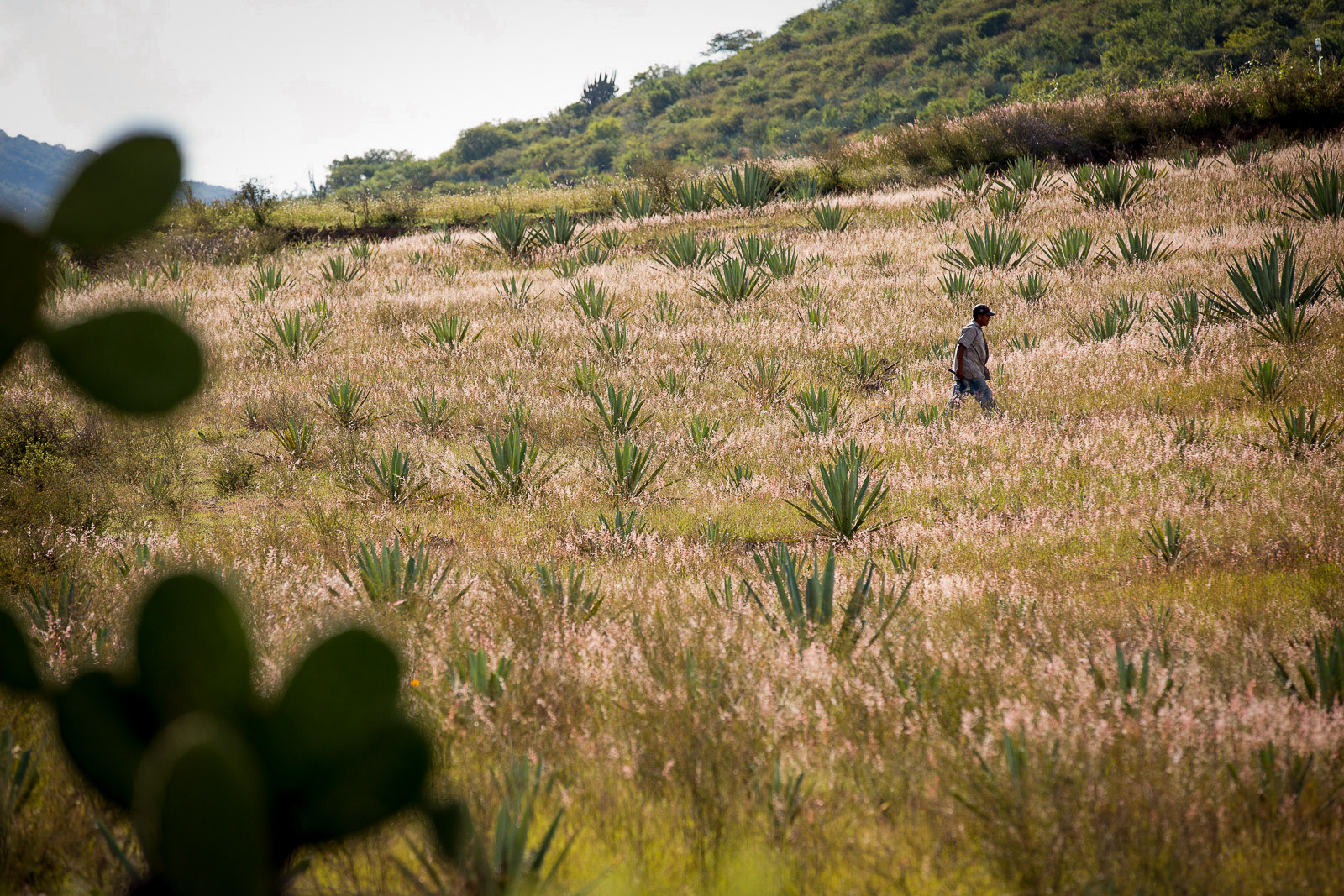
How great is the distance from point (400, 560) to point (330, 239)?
65.3ft

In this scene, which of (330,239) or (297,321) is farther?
(330,239)

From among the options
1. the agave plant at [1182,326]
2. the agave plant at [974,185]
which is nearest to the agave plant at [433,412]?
the agave plant at [1182,326]

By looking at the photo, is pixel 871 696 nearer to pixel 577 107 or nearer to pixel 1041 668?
pixel 1041 668

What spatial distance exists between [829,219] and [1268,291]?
9304mm

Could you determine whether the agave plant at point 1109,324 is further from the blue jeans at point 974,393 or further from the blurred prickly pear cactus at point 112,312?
the blurred prickly pear cactus at point 112,312

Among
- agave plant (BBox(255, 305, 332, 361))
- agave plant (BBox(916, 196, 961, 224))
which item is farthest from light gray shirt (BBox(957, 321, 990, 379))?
agave plant (BBox(916, 196, 961, 224))

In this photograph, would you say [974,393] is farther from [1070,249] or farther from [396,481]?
[1070,249]

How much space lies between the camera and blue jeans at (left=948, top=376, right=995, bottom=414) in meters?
7.91

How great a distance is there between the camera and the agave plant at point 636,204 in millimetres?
20266

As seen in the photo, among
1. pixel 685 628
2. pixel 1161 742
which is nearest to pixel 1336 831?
pixel 1161 742

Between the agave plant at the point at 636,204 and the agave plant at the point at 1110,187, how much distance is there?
10.2m

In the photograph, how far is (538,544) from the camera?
516 centimetres

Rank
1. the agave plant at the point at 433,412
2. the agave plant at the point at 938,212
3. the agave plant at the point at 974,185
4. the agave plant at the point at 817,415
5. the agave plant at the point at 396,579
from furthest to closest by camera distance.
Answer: the agave plant at the point at 974,185 → the agave plant at the point at 938,212 → the agave plant at the point at 433,412 → the agave plant at the point at 817,415 → the agave plant at the point at 396,579

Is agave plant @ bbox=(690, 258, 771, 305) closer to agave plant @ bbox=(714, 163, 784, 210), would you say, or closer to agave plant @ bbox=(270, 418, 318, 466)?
agave plant @ bbox=(270, 418, 318, 466)
